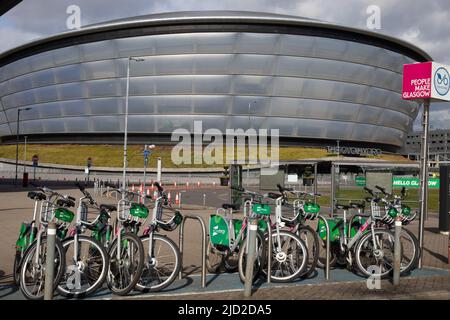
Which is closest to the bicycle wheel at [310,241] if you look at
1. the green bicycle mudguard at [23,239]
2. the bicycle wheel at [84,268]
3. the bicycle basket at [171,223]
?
the bicycle basket at [171,223]

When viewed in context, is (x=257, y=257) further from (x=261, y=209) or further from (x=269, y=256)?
(x=261, y=209)

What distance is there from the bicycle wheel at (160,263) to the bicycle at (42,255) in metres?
1.11

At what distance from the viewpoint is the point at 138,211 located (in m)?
6.75

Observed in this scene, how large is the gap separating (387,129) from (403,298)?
81.1 metres

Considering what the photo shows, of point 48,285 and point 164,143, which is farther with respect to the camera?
point 164,143

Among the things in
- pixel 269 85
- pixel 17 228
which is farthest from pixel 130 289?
pixel 269 85

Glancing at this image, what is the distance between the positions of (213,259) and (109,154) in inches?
2609

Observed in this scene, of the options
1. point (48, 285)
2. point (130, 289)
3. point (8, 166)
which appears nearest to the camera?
point (48, 285)

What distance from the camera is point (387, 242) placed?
777 cm

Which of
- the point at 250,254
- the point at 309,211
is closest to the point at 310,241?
the point at 309,211

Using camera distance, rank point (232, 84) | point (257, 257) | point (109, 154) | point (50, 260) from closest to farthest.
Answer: point (50, 260)
point (257, 257)
point (109, 154)
point (232, 84)

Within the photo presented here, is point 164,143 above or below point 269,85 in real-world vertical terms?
below

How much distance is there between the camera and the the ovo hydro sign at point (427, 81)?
9469 millimetres

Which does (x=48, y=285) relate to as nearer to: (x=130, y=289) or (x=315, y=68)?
(x=130, y=289)
